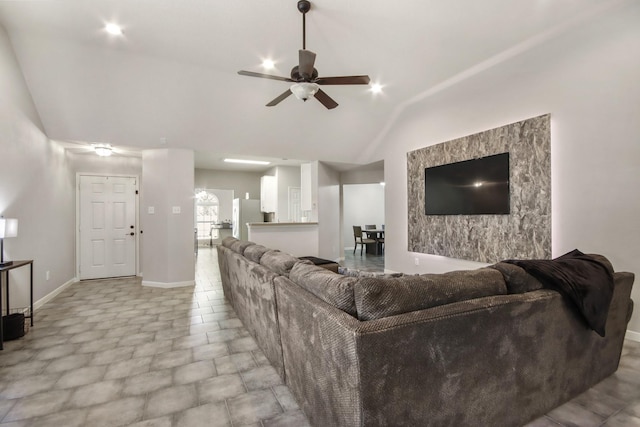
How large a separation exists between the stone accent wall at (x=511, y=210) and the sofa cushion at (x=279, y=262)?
116 inches

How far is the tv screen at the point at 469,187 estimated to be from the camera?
12.4ft

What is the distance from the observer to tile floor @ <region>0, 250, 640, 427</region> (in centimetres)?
174

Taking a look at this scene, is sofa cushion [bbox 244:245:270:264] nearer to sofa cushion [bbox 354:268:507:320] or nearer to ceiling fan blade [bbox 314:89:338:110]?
sofa cushion [bbox 354:268:507:320]

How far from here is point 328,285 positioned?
1.46 metres

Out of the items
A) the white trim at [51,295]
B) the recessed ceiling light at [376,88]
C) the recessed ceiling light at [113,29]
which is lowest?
the white trim at [51,295]

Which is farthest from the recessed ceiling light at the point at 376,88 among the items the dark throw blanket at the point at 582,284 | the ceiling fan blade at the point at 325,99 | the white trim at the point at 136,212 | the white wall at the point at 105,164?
the white trim at the point at 136,212

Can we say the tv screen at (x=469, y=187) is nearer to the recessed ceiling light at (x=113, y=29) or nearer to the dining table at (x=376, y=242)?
the dining table at (x=376, y=242)

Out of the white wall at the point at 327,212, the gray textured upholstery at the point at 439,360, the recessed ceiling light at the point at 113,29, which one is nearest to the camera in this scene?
the gray textured upholstery at the point at 439,360

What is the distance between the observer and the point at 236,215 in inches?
343

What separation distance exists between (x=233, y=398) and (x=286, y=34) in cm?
338

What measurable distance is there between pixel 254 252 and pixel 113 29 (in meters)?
2.74

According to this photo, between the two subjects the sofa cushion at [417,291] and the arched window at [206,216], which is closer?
the sofa cushion at [417,291]

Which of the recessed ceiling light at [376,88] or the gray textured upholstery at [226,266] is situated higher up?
the recessed ceiling light at [376,88]

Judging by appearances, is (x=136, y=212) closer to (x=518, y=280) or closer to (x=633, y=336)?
(x=518, y=280)
